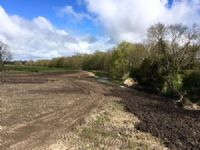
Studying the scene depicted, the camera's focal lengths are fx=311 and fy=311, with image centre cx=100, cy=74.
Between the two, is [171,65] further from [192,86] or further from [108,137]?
[108,137]

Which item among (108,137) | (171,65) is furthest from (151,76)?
(108,137)

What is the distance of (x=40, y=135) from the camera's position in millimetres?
15266

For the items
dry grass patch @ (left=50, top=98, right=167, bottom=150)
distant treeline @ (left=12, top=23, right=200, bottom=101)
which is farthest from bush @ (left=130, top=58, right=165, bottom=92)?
dry grass patch @ (left=50, top=98, right=167, bottom=150)

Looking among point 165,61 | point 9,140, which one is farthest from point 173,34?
point 9,140

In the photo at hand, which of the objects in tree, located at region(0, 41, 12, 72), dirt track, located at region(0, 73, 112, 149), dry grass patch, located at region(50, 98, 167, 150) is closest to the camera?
dirt track, located at region(0, 73, 112, 149)

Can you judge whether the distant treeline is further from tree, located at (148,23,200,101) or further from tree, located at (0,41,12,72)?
tree, located at (0,41,12,72)

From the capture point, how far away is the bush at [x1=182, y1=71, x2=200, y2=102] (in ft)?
149

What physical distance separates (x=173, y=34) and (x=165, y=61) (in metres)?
6.13

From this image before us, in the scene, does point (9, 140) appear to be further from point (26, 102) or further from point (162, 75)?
point (162, 75)

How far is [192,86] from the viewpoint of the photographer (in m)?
47.6

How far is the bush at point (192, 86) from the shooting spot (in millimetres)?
45287

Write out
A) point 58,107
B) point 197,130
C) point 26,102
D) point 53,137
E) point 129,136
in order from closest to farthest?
point 53,137 → point 129,136 → point 197,130 → point 58,107 → point 26,102

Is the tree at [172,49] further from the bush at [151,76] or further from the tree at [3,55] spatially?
the tree at [3,55]

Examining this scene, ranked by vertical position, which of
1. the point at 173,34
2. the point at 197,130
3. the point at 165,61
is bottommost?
the point at 197,130
